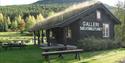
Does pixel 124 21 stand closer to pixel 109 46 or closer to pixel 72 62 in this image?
pixel 109 46

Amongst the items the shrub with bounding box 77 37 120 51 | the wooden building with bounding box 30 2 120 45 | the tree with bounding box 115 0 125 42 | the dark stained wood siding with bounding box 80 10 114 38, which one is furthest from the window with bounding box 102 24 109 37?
the tree with bounding box 115 0 125 42

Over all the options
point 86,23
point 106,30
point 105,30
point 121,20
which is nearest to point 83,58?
point 86,23

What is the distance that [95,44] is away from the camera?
30.9m

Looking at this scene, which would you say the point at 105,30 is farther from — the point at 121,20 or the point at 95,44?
the point at 121,20

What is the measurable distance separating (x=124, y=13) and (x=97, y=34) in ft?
28.1

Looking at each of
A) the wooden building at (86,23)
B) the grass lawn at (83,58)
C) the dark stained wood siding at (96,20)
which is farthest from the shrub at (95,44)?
the grass lawn at (83,58)

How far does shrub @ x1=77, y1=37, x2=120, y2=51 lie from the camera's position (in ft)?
100.0

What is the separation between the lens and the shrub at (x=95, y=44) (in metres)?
30.5

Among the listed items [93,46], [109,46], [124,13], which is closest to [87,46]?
[93,46]

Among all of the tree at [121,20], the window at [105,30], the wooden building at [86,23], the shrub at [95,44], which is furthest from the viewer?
the tree at [121,20]

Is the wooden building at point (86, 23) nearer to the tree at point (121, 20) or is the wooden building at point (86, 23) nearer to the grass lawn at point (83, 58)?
the tree at point (121, 20)

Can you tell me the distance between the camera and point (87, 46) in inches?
1199

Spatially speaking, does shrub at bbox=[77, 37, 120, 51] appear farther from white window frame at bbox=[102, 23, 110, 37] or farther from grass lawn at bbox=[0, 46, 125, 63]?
grass lawn at bbox=[0, 46, 125, 63]

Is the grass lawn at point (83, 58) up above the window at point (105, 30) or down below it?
below
